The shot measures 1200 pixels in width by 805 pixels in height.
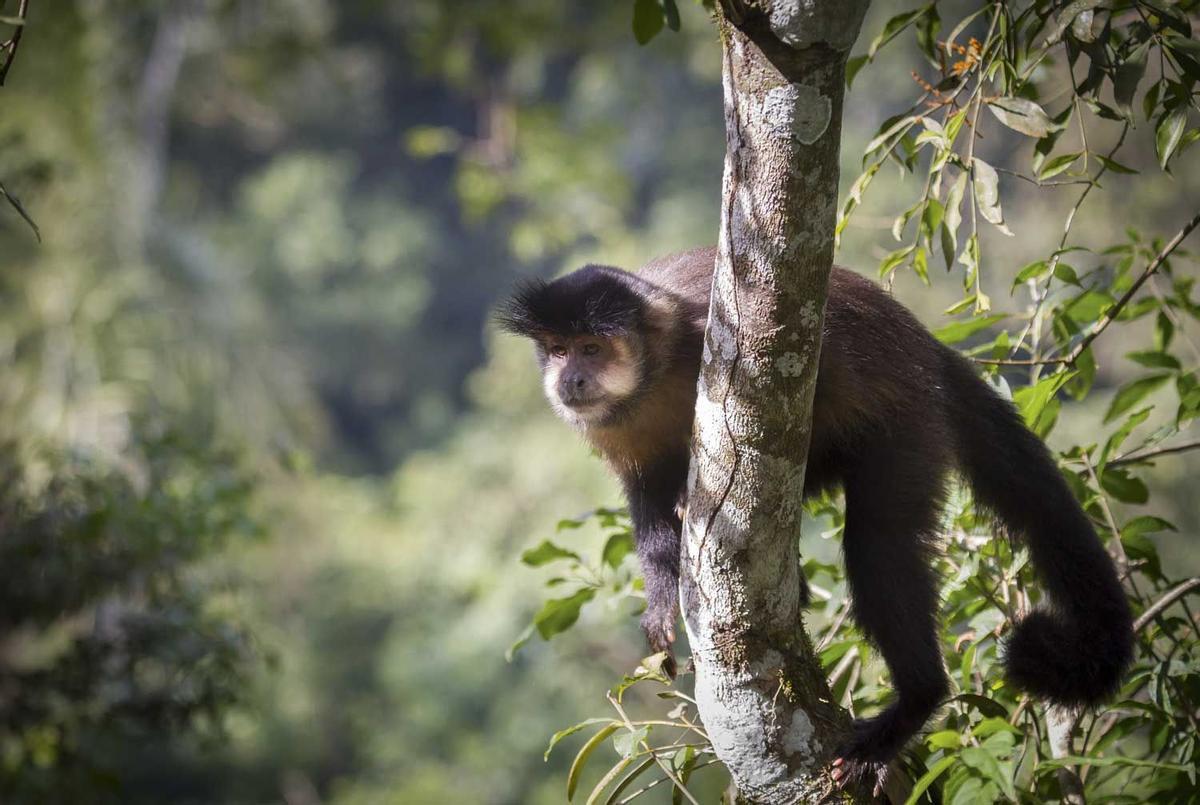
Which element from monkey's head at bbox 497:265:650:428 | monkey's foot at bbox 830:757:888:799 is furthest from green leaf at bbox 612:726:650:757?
monkey's head at bbox 497:265:650:428

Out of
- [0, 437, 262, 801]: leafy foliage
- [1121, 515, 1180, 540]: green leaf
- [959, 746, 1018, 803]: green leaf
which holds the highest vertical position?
[0, 437, 262, 801]: leafy foliage

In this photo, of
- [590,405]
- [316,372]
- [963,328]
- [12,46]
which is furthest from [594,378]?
[316,372]

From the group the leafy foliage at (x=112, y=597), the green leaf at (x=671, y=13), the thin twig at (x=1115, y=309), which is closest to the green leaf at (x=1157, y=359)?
the thin twig at (x=1115, y=309)

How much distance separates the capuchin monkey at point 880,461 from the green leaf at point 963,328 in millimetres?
40

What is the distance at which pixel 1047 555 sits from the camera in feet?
8.75

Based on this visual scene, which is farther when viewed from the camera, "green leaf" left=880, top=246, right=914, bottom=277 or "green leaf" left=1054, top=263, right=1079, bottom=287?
"green leaf" left=880, top=246, right=914, bottom=277

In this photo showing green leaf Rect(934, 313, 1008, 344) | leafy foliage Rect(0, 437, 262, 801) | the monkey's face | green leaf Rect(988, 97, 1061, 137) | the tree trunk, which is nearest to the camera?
the tree trunk

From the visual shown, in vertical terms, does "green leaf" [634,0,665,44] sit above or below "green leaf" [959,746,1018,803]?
above

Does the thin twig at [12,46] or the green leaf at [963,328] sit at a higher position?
the thin twig at [12,46]

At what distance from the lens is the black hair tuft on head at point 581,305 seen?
3.06 m

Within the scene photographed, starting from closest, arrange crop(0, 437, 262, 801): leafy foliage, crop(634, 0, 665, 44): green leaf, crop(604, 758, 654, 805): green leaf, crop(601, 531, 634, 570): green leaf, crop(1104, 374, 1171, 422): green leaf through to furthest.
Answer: crop(634, 0, 665, 44): green leaf → crop(604, 758, 654, 805): green leaf → crop(1104, 374, 1171, 422): green leaf → crop(601, 531, 634, 570): green leaf → crop(0, 437, 262, 801): leafy foliage

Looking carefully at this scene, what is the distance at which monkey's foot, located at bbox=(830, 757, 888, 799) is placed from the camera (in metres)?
2.20

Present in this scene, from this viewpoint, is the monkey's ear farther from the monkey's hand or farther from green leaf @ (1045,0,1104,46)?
green leaf @ (1045,0,1104,46)

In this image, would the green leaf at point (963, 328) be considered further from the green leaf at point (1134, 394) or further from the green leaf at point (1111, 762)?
the green leaf at point (1111, 762)
